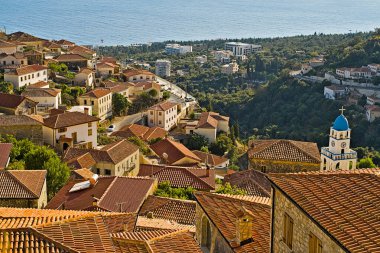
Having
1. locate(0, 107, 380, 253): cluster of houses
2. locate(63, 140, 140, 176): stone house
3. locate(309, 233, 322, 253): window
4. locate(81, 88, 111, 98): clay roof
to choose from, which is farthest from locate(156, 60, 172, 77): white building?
locate(309, 233, 322, 253): window

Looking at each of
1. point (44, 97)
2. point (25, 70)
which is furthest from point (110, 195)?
point (25, 70)

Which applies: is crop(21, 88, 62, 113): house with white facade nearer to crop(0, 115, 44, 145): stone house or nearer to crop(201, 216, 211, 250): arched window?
crop(0, 115, 44, 145): stone house

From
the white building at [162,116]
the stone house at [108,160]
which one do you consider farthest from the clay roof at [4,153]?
the white building at [162,116]

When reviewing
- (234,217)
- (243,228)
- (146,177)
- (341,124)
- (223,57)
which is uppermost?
(243,228)

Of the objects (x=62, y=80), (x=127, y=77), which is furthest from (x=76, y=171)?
(x=127, y=77)

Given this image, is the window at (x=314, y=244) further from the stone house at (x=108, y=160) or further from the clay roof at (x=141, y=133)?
the clay roof at (x=141, y=133)

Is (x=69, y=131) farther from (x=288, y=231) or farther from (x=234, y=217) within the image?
(x=288, y=231)

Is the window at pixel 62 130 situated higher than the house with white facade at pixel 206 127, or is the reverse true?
the window at pixel 62 130

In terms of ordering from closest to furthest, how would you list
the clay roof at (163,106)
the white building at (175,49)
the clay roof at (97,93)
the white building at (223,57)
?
the clay roof at (97,93), the clay roof at (163,106), the white building at (223,57), the white building at (175,49)
